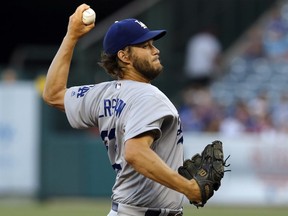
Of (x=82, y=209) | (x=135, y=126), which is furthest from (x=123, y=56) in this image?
(x=82, y=209)

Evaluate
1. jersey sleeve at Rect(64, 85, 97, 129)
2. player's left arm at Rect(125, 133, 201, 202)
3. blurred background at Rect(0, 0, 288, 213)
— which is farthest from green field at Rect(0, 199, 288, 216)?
player's left arm at Rect(125, 133, 201, 202)

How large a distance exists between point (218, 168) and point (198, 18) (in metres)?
14.1

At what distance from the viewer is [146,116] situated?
5504mm

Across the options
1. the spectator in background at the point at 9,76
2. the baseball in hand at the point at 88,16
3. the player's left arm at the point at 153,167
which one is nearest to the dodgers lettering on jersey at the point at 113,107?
the player's left arm at the point at 153,167

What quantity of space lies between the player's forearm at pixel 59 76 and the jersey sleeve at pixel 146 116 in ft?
2.79

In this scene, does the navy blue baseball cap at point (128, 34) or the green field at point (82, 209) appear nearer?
the navy blue baseball cap at point (128, 34)

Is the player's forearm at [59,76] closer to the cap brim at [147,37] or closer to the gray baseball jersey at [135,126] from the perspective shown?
the gray baseball jersey at [135,126]

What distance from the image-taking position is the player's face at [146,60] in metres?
5.75

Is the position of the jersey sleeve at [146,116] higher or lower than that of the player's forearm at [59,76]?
lower

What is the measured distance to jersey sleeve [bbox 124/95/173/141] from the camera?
547 cm

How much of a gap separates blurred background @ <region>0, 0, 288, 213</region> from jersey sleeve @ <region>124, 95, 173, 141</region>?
32.2 ft

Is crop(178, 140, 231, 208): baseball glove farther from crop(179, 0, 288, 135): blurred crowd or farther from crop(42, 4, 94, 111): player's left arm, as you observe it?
crop(179, 0, 288, 135): blurred crowd

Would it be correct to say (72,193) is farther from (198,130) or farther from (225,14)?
(225,14)

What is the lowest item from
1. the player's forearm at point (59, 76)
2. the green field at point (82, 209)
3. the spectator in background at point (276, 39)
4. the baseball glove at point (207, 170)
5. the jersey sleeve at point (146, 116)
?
the green field at point (82, 209)
